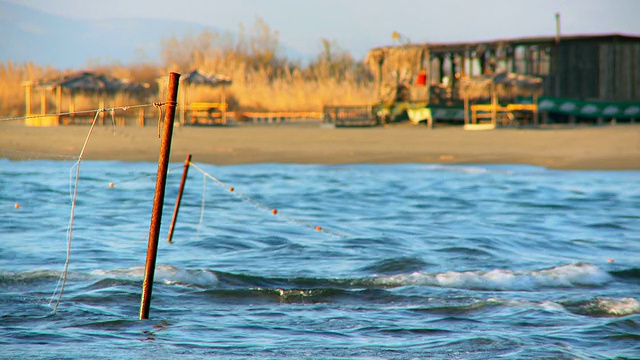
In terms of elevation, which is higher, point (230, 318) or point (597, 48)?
point (597, 48)

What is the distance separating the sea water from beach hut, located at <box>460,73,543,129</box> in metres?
11.7

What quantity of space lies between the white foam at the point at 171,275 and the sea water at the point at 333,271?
0.8 inches

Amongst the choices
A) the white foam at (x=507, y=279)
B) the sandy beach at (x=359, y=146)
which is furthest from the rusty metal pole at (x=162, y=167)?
the sandy beach at (x=359, y=146)

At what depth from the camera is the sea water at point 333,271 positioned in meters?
6.56

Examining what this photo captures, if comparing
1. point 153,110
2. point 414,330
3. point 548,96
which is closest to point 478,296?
point 414,330

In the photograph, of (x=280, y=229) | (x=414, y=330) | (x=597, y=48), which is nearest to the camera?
(x=414, y=330)

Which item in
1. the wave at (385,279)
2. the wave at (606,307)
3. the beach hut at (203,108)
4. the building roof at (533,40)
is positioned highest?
the building roof at (533,40)

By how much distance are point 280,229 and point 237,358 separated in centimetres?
644

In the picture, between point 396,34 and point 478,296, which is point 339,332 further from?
point 396,34

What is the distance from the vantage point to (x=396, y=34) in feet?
108

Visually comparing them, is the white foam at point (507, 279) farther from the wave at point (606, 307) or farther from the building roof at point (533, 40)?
the building roof at point (533, 40)

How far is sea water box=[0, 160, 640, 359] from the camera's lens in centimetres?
656

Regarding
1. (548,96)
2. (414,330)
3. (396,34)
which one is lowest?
(414,330)

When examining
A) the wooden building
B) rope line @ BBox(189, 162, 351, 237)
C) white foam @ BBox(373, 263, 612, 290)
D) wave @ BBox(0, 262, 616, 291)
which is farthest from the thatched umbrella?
white foam @ BBox(373, 263, 612, 290)
